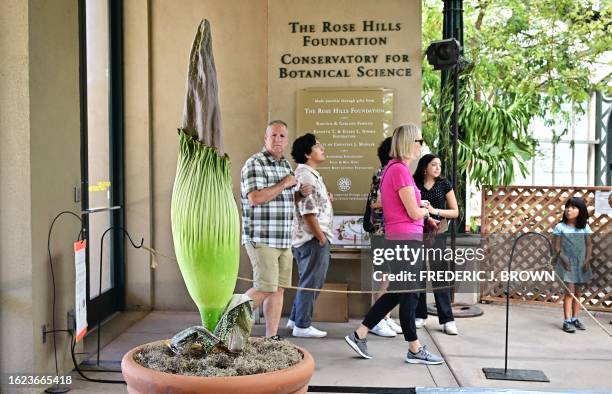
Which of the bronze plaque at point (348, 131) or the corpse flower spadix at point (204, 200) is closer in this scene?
Result: the corpse flower spadix at point (204, 200)

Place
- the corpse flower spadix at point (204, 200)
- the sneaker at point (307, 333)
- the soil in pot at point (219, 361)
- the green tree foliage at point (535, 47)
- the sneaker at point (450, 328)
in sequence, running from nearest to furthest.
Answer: the corpse flower spadix at point (204, 200), the soil in pot at point (219, 361), the sneaker at point (307, 333), the sneaker at point (450, 328), the green tree foliage at point (535, 47)

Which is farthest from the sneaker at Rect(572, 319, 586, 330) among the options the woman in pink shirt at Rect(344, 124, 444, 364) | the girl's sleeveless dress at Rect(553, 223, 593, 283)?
the woman in pink shirt at Rect(344, 124, 444, 364)

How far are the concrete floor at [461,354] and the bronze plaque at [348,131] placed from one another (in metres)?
1.12

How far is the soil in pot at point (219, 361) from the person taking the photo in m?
1.73

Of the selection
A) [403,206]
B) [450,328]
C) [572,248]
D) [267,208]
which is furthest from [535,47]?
[267,208]

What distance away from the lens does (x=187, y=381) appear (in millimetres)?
1668

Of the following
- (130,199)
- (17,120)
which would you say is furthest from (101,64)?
(17,120)

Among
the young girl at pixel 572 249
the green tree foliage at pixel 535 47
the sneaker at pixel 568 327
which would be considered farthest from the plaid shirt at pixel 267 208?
the green tree foliage at pixel 535 47

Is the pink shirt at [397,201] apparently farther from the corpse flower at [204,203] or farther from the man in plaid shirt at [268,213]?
the corpse flower at [204,203]

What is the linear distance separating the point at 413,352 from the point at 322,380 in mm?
711

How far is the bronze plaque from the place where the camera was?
5.52 m

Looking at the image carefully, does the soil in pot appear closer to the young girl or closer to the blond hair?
the blond hair

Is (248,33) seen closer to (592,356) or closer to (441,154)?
(441,154)

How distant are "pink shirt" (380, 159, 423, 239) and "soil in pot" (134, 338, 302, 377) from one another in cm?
233
